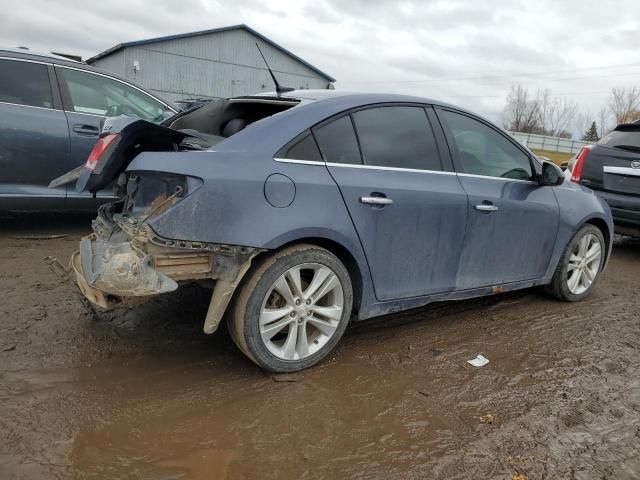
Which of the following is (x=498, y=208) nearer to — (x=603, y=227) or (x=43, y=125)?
(x=603, y=227)

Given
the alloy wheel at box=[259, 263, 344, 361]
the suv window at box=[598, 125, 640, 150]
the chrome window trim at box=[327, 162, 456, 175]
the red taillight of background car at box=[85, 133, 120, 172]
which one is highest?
the suv window at box=[598, 125, 640, 150]

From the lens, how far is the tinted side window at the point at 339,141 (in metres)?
2.96

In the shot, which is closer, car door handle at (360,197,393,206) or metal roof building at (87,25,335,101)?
car door handle at (360,197,393,206)

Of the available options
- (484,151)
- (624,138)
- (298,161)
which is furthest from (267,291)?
(624,138)

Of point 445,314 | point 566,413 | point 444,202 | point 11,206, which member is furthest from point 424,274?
point 11,206

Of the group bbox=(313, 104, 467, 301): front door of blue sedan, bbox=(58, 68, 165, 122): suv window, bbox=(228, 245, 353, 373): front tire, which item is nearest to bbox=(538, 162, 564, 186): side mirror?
bbox=(313, 104, 467, 301): front door of blue sedan

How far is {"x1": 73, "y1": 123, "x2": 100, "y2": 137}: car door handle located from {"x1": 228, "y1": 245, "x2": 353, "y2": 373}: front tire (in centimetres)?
309

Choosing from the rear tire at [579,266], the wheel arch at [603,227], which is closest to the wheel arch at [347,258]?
the rear tire at [579,266]

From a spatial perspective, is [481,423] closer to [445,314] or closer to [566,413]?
[566,413]

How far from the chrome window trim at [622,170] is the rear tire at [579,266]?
1816 millimetres

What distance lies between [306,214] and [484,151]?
1695 millimetres

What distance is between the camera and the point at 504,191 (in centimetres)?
372

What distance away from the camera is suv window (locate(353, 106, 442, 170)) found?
3.14 meters

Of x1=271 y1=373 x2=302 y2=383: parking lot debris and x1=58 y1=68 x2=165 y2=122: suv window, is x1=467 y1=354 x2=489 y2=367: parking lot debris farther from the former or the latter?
x1=58 y1=68 x2=165 y2=122: suv window
